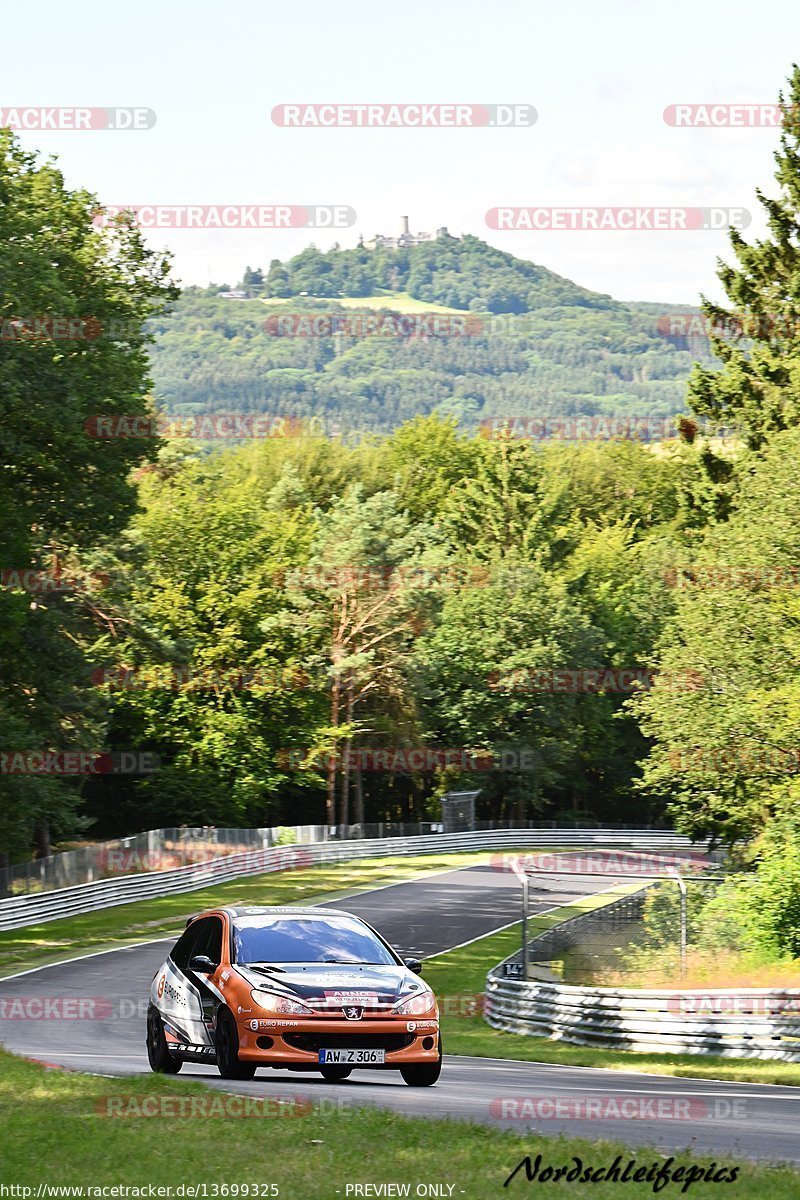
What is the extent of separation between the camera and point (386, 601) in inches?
2840

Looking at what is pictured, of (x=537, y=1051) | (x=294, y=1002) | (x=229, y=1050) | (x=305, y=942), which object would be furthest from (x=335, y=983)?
(x=537, y=1051)

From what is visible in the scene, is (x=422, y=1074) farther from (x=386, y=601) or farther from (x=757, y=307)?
(x=386, y=601)

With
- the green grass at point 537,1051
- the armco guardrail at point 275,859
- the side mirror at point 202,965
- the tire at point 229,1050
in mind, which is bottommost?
the armco guardrail at point 275,859

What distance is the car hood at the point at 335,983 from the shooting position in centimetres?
1284

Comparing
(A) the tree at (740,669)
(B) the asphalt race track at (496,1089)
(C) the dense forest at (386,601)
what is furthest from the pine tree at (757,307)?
(B) the asphalt race track at (496,1089)

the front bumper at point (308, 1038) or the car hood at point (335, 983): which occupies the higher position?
the car hood at point (335, 983)

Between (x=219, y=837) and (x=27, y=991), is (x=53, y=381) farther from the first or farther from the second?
(x=219, y=837)

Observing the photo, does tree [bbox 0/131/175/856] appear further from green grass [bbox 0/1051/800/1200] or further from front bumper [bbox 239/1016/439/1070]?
green grass [bbox 0/1051/800/1200]

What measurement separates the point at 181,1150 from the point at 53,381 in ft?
92.0

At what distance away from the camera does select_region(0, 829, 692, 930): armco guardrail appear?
40781 mm

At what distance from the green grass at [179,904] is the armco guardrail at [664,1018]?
1230cm

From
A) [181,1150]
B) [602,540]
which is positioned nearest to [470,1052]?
[181,1150]

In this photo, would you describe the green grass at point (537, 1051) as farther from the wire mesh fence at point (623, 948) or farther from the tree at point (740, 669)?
the tree at point (740, 669)

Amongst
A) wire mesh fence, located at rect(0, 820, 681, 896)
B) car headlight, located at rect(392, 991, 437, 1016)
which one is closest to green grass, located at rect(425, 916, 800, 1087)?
car headlight, located at rect(392, 991, 437, 1016)
